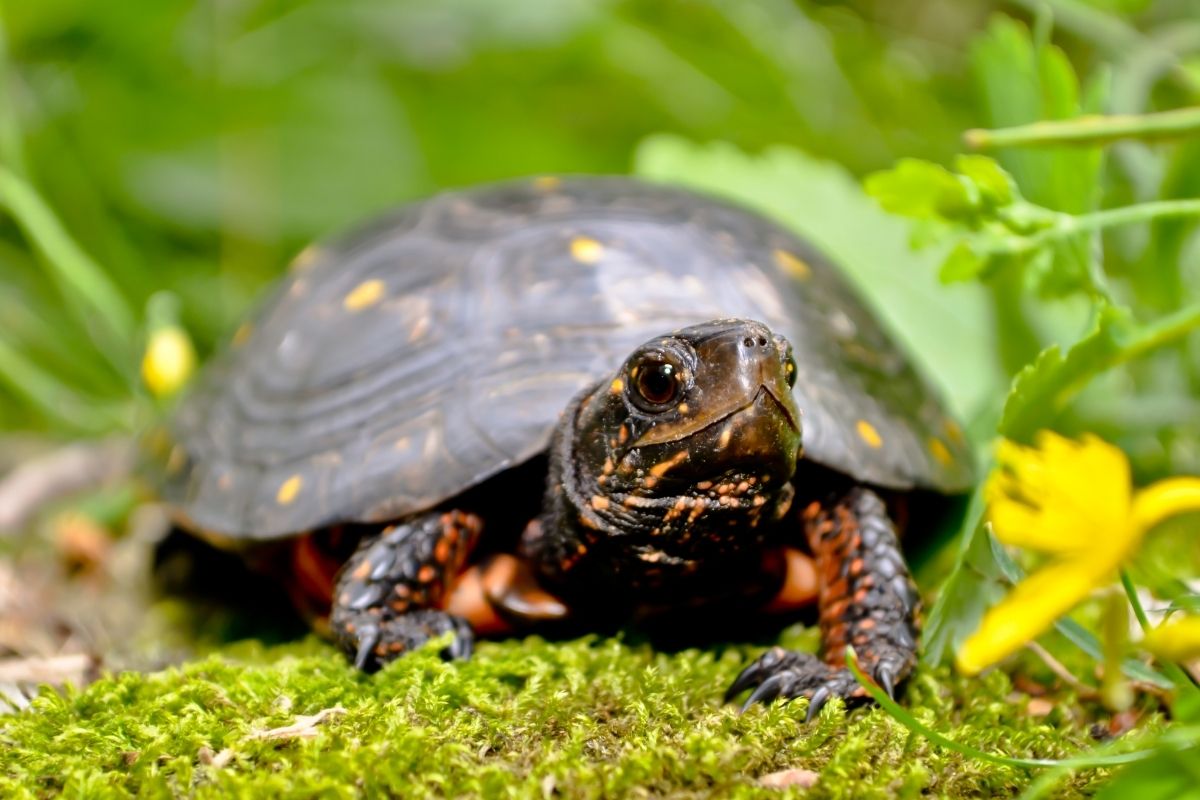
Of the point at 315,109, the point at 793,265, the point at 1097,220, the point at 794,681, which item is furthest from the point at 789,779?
the point at 315,109

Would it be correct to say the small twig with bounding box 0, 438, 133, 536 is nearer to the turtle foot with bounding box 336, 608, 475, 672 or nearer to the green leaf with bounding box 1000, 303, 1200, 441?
the turtle foot with bounding box 336, 608, 475, 672

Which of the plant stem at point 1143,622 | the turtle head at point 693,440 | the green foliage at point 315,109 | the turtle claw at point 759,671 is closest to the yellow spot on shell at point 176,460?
the turtle head at point 693,440

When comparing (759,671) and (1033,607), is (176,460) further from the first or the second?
(1033,607)

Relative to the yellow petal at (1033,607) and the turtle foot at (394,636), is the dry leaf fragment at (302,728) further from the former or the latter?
the yellow petal at (1033,607)

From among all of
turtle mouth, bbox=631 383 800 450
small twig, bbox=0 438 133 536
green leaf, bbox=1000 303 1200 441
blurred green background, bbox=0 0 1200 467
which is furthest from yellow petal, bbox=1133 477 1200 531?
blurred green background, bbox=0 0 1200 467

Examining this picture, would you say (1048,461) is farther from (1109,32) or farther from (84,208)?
(84,208)

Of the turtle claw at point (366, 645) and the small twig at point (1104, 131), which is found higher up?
the small twig at point (1104, 131)

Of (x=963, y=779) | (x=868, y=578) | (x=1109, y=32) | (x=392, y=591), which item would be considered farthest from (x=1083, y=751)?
(x=1109, y=32)

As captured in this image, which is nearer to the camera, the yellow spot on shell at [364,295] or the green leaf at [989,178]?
the green leaf at [989,178]
